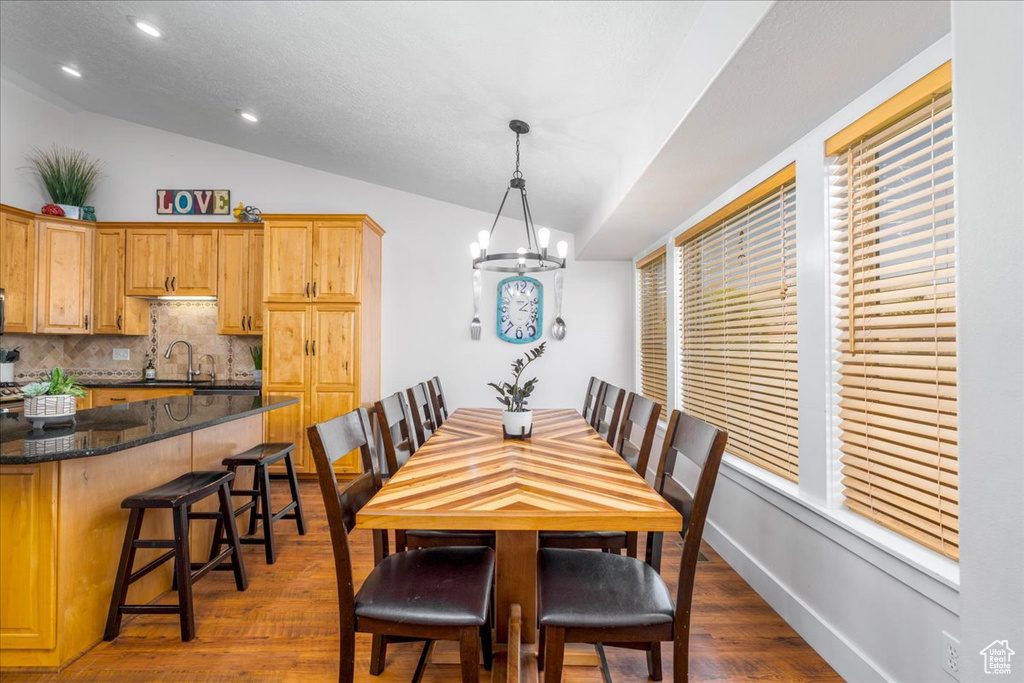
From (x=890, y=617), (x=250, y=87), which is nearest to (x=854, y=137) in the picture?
(x=890, y=617)

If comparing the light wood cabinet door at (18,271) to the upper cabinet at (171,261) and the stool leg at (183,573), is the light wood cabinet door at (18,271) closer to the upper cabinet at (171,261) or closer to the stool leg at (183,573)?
the upper cabinet at (171,261)

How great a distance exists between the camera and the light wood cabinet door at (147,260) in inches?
177

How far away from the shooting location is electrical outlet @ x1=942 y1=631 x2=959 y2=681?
1323mm

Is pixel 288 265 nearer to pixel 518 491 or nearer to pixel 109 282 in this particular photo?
pixel 109 282

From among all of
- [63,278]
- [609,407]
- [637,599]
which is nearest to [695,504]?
[637,599]

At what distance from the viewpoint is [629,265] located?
197 inches

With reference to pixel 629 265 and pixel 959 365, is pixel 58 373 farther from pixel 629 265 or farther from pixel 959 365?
pixel 629 265

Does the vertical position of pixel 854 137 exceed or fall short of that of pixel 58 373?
it exceeds it

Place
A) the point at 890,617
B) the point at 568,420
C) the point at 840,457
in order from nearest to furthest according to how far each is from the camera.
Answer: the point at 890,617 → the point at 840,457 → the point at 568,420

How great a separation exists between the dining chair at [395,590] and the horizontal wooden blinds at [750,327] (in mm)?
1675

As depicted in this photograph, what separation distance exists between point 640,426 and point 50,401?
2.67 meters

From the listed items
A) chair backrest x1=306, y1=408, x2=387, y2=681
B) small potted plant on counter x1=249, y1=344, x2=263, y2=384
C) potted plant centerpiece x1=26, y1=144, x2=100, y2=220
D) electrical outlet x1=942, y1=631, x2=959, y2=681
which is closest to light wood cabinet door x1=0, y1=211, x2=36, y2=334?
potted plant centerpiece x1=26, y1=144, x2=100, y2=220

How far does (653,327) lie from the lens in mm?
4461

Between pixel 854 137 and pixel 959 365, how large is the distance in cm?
124
